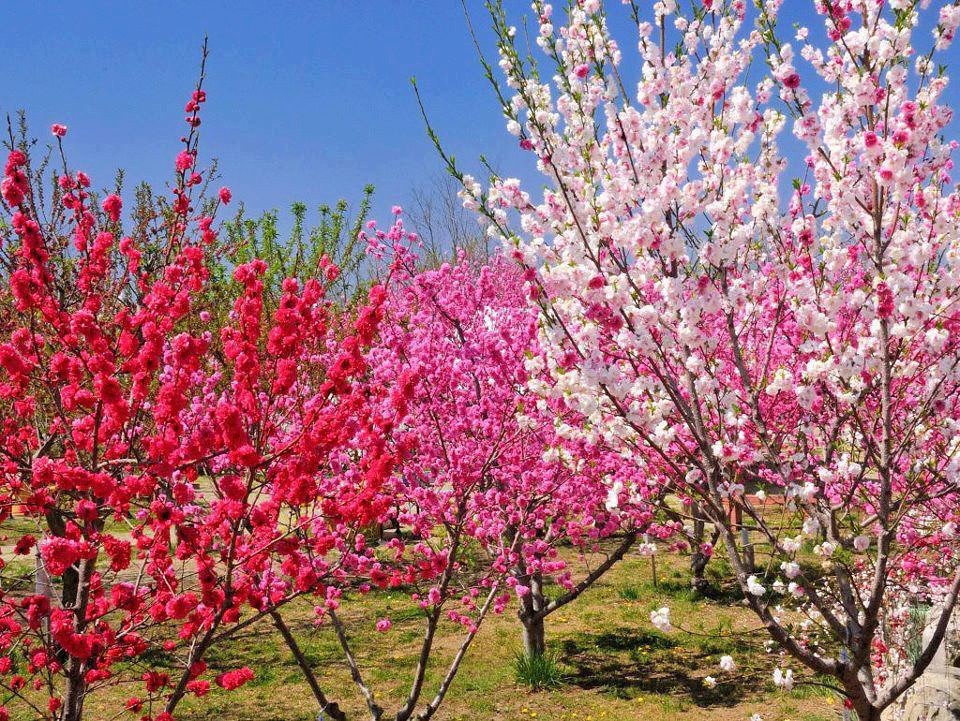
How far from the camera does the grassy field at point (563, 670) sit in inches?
283

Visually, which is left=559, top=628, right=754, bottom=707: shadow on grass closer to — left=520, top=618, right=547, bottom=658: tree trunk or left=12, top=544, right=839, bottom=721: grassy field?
left=12, top=544, right=839, bottom=721: grassy field

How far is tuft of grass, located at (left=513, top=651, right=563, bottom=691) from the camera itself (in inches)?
307

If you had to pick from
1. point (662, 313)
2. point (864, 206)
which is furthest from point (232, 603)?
point (864, 206)

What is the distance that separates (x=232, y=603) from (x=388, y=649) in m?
6.14

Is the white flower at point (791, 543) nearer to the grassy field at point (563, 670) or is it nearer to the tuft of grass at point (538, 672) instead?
the grassy field at point (563, 670)

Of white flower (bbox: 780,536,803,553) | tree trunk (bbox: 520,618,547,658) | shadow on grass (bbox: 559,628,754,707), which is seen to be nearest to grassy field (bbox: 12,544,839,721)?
shadow on grass (bbox: 559,628,754,707)

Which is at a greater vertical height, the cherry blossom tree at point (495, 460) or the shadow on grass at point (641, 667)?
the cherry blossom tree at point (495, 460)

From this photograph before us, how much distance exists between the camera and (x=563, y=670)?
320 inches

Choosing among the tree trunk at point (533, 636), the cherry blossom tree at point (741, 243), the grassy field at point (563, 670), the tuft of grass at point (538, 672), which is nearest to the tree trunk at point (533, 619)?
the tree trunk at point (533, 636)

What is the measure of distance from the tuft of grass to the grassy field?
10 centimetres

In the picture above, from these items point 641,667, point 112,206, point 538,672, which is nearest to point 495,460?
point 538,672

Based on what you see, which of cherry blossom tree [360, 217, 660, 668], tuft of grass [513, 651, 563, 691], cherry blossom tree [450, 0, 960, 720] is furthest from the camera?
tuft of grass [513, 651, 563, 691]

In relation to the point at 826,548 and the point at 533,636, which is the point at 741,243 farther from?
the point at 533,636

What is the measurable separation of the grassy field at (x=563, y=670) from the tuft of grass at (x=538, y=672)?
102mm
